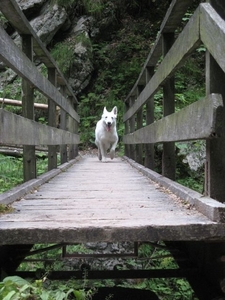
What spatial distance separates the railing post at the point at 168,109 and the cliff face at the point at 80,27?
36.0 feet

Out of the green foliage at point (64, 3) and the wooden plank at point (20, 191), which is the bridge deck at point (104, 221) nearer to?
the wooden plank at point (20, 191)

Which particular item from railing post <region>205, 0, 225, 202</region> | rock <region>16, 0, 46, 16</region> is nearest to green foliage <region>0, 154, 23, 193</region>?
A: railing post <region>205, 0, 225, 202</region>

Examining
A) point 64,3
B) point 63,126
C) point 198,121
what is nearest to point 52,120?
point 63,126

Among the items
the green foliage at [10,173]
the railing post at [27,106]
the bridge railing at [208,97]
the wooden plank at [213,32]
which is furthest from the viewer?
the green foliage at [10,173]

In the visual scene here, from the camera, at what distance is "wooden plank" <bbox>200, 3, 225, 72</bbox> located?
1818mm

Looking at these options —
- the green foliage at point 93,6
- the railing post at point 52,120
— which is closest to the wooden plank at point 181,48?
the railing post at point 52,120

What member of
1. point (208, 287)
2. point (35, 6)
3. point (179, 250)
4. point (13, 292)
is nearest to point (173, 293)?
point (179, 250)

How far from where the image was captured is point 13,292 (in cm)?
147

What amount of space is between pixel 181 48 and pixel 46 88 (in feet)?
6.08

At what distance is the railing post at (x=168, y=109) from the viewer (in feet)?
12.1

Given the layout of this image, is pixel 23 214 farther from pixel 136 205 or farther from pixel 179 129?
pixel 179 129

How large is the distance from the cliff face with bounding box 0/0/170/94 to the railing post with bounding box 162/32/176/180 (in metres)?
11.0

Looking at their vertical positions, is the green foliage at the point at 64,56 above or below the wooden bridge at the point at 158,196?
above

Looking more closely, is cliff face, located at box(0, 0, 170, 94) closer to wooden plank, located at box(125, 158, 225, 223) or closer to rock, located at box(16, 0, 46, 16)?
rock, located at box(16, 0, 46, 16)
